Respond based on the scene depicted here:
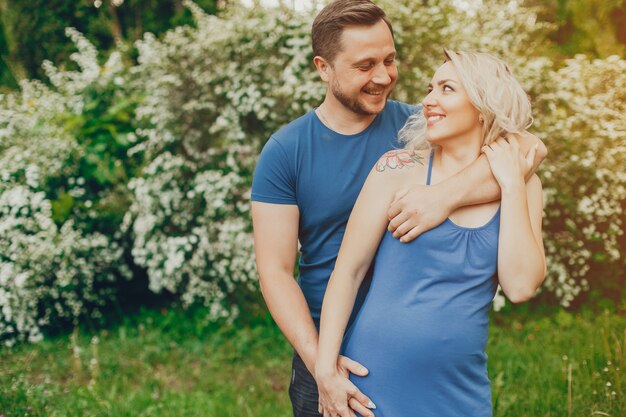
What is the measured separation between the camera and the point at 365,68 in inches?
88.5

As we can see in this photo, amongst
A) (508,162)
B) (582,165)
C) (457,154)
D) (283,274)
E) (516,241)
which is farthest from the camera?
(582,165)

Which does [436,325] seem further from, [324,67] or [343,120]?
[324,67]

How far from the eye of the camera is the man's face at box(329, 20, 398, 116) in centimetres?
222

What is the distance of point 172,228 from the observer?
5238mm

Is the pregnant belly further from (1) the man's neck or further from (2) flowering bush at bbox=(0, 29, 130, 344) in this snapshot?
(2) flowering bush at bbox=(0, 29, 130, 344)

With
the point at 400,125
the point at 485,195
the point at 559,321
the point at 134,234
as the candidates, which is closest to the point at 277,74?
the point at 134,234

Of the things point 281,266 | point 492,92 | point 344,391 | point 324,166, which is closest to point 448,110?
point 492,92

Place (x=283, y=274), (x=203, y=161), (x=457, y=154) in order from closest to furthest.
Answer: (x=457, y=154)
(x=283, y=274)
(x=203, y=161)

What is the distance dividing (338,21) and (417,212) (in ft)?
2.90

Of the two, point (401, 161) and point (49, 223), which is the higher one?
point (401, 161)

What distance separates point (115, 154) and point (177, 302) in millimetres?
1499

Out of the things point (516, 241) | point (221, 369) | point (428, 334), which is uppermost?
point (516, 241)

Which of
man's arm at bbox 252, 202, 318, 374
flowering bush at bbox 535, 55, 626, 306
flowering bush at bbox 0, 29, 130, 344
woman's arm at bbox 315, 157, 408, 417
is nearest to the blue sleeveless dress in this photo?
woman's arm at bbox 315, 157, 408, 417

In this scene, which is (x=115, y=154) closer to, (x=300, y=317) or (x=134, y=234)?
(x=134, y=234)
